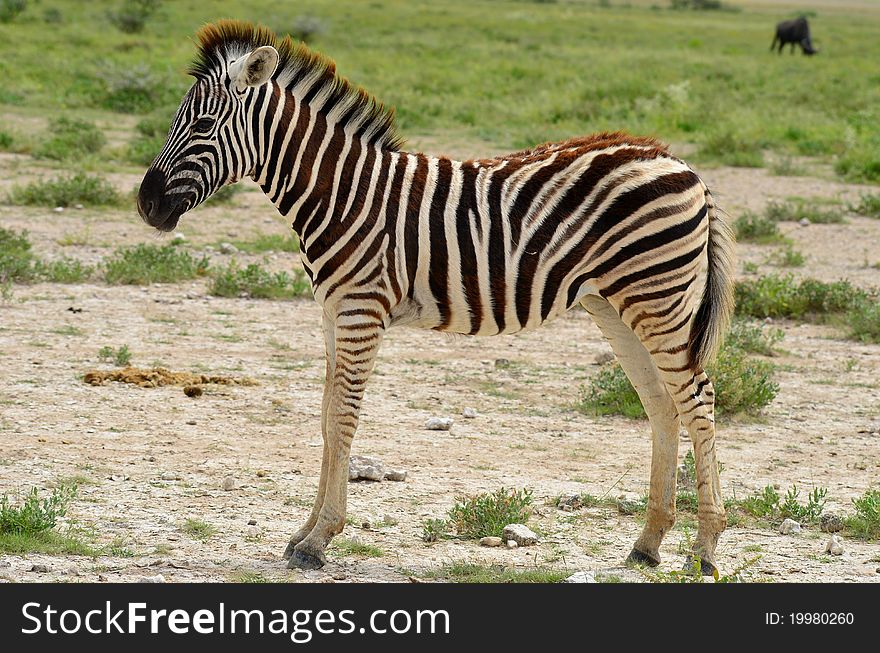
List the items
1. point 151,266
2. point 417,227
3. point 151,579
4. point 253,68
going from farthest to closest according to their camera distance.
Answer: point 151,266, point 417,227, point 253,68, point 151,579

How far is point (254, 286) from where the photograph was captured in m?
11.2

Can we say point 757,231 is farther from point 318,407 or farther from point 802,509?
point 802,509

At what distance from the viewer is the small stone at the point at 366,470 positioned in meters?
7.08

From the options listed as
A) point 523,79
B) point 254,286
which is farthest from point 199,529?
point 523,79

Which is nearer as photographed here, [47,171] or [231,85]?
[231,85]

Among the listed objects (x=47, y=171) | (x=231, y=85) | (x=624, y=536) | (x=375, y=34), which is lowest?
(x=624, y=536)

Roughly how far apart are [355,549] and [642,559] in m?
1.45

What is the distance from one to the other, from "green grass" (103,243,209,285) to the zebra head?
563 centimetres

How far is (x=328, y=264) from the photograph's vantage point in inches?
229

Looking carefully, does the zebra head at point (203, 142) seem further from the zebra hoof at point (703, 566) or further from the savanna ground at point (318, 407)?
the zebra hoof at point (703, 566)

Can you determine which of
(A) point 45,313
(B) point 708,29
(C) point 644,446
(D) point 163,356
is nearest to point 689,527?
(C) point 644,446

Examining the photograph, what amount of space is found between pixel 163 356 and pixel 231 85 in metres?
3.98
